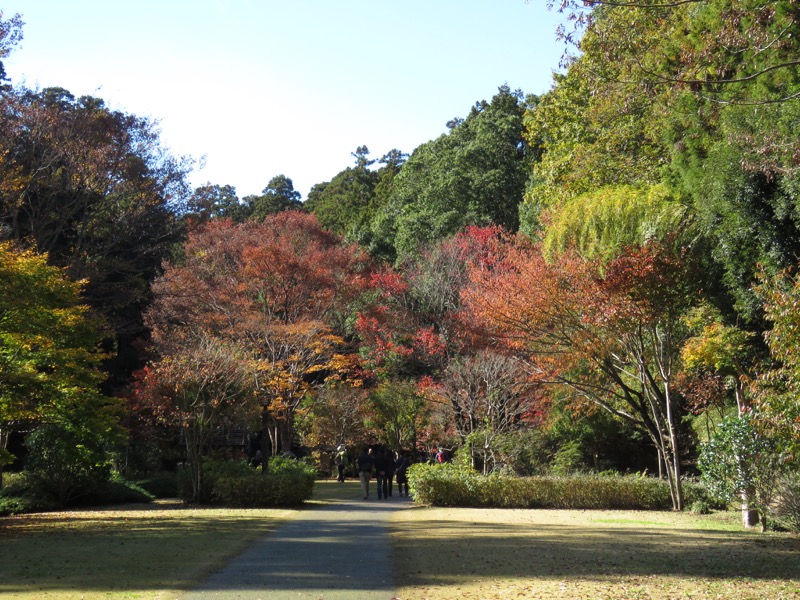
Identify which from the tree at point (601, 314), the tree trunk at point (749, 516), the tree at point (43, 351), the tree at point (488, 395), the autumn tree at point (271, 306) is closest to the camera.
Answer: the tree at point (43, 351)

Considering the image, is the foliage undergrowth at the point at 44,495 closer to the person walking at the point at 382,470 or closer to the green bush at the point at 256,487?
the green bush at the point at 256,487

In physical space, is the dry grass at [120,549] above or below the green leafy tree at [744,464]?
below

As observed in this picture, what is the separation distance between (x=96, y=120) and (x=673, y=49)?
1561 centimetres

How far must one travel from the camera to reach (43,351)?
14.1m

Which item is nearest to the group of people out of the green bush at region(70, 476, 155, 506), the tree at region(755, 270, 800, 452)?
the green bush at region(70, 476, 155, 506)

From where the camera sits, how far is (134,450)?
2542cm

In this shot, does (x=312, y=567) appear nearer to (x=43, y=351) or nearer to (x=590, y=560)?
(x=590, y=560)

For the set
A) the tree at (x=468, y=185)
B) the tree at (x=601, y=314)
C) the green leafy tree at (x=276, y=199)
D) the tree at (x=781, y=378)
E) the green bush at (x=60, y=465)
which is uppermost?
the green leafy tree at (x=276, y=199)

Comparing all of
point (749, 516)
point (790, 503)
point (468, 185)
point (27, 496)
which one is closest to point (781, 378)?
point (790, 503)

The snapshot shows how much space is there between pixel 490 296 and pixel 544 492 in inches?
189

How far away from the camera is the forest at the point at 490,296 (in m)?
13.2

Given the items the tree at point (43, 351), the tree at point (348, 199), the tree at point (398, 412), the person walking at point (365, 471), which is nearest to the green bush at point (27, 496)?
the tree at point (43, 351)

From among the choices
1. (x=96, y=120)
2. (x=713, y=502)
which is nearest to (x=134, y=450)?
(x=96, y=120)

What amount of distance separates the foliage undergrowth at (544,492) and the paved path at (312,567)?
447 cm
